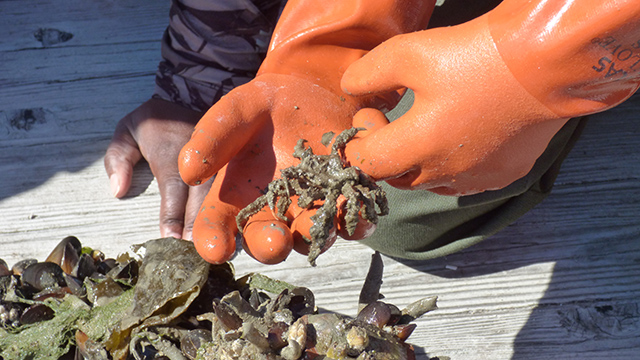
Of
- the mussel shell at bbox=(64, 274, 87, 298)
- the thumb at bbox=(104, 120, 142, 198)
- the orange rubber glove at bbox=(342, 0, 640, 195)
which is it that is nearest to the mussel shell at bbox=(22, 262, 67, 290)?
the mussel shell at bbox=(64, 274, 87, 298)

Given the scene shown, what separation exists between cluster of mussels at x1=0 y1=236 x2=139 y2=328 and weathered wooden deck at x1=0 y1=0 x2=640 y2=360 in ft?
1.34

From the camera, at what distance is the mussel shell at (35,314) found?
1.21 m

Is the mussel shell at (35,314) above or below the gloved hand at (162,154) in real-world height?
above

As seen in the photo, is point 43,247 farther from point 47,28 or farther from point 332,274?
point 47,28

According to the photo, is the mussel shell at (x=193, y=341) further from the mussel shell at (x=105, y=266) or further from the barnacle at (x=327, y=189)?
the mussel shell at (x=105, y=266)

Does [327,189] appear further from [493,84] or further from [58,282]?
[58,282]

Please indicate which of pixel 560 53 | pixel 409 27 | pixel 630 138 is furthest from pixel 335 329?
pixel 630 138

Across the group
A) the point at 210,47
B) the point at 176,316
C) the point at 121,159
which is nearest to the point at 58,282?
the point at 176,316

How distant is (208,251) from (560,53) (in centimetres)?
78

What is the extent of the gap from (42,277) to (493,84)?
1206mm

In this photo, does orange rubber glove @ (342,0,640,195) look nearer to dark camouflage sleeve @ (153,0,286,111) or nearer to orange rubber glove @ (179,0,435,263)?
orange rubber glove @ (179,0,435,263)

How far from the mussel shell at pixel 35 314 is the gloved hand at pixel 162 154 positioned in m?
0.62

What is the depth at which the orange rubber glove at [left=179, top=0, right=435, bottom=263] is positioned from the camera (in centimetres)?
109

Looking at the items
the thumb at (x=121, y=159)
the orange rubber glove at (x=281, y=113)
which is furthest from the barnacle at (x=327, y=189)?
the thumb at (x=121, y=159)
